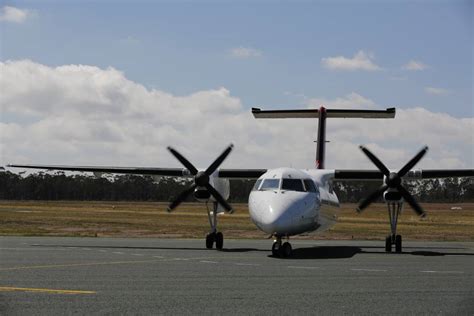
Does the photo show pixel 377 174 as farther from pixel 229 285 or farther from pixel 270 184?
pixel 229 285

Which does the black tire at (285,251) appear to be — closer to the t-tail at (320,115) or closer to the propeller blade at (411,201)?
the propeller blade at (411,201)

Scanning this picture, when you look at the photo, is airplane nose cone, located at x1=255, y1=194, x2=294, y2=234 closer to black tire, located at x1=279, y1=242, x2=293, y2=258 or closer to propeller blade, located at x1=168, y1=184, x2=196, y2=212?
black tire, located at x1=279, y1=242, x2=293, y2=258

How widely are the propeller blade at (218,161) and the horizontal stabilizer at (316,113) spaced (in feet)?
14.2

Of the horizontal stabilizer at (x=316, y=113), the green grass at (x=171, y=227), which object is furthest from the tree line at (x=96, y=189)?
the horizontal stabilizer at (x=316, y=113)

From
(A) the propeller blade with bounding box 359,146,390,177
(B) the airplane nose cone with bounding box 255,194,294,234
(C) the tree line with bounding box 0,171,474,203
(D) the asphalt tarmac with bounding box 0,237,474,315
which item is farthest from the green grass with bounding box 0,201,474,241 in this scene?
(C) the tree line with bounding box 0,171,474,203

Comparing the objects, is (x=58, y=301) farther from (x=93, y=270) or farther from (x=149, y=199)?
(x=149, y=199)

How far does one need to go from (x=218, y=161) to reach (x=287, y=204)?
6.97m

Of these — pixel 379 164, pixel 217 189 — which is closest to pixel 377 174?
pixel 379 164

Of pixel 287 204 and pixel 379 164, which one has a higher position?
pixel 379 164

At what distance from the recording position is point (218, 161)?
2831 centimetres

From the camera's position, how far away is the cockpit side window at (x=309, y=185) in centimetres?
2342

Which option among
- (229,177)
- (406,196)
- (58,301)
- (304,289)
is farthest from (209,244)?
(58,301)

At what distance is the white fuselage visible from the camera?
70.4ft

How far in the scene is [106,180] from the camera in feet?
643
